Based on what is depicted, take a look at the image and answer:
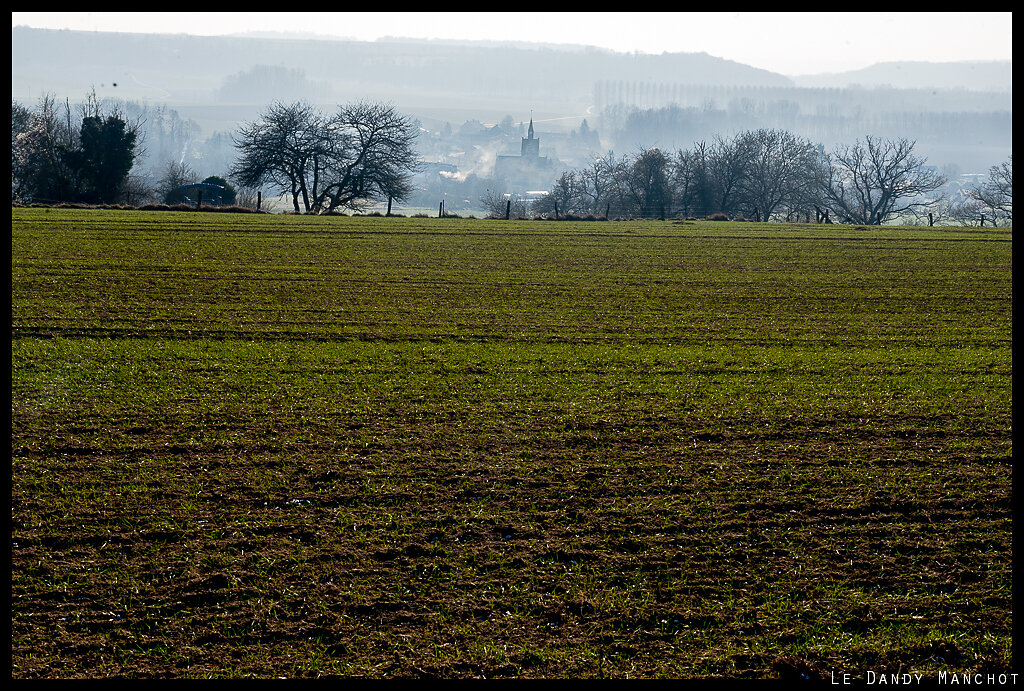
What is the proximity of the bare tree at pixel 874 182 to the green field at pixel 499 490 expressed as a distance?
7739 cm

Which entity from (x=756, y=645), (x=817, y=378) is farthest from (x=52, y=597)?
(x=817, y=378)

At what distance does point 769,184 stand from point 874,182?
14.1 m

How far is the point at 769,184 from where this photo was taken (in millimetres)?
84312

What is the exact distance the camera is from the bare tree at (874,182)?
87.5m

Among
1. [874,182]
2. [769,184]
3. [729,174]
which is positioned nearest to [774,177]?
[769,184]

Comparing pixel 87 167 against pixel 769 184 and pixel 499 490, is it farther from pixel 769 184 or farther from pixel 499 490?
pixel 769 184

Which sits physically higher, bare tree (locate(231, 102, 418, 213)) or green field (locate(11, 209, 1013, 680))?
bare tree (locate(231, 102, 418, 213))

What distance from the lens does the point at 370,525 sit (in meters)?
6.34

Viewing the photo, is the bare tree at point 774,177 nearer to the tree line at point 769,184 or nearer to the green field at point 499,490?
the tree line at point 769,184

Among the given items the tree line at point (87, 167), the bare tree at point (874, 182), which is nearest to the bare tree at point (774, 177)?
the bare tree at point (874, 182)

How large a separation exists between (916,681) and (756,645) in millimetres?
859

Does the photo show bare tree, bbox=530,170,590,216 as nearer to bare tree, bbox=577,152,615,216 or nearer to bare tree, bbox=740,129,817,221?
bare tree, bbox=577,152,615,216

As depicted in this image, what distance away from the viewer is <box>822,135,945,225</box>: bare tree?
287ft

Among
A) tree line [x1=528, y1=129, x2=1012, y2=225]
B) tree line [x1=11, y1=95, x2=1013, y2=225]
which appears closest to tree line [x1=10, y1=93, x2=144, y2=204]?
tree line [x1=11, y1=95, x2=1013, y2=225]
